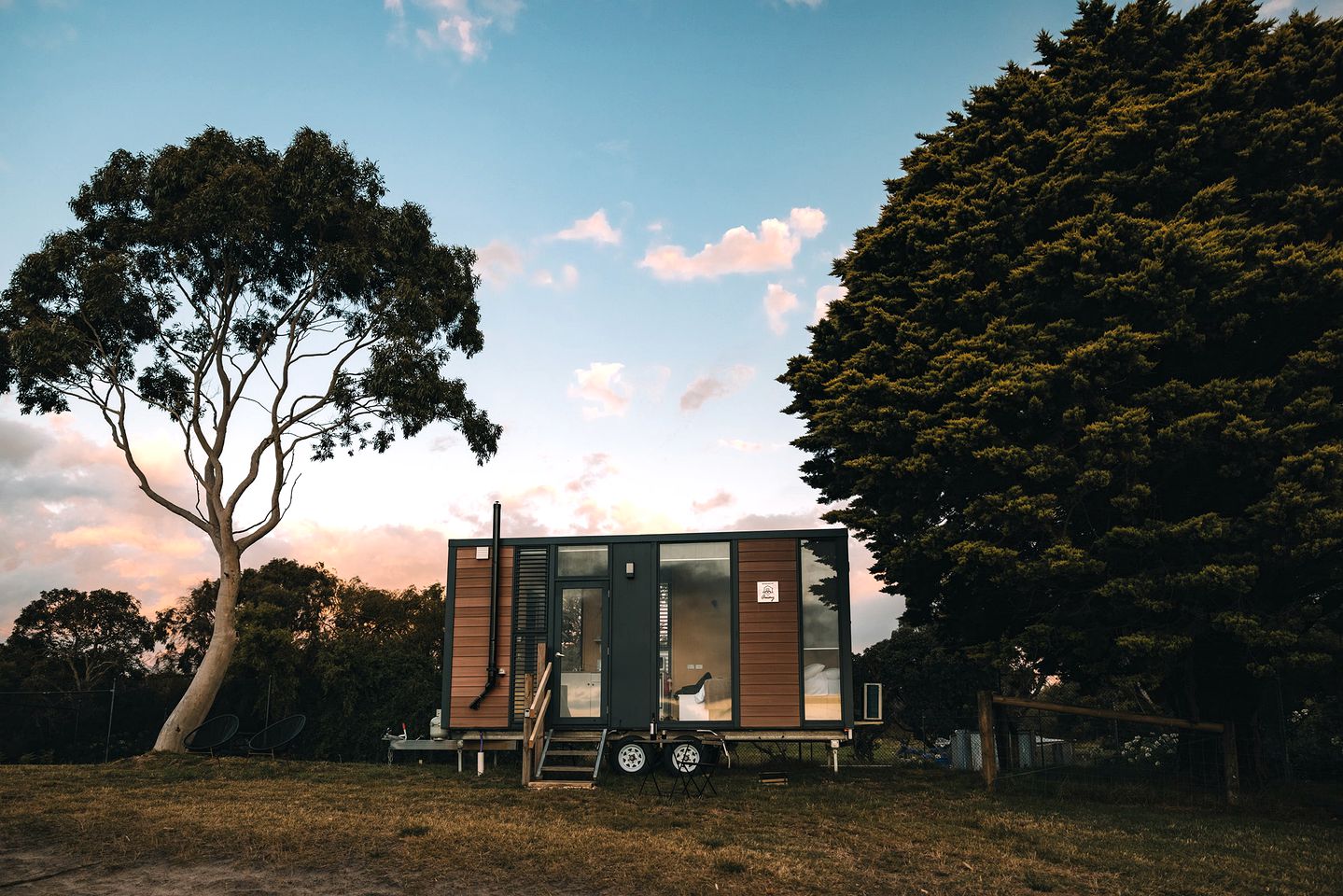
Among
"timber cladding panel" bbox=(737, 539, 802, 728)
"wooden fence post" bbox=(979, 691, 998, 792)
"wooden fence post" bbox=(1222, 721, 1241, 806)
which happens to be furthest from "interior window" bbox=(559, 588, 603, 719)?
"wooden fence post" bbox=(1222, 721, 1241, 806)

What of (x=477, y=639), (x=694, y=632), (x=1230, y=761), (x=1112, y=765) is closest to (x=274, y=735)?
(x=477, y=639)

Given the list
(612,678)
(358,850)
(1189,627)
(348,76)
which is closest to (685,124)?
(348,76)

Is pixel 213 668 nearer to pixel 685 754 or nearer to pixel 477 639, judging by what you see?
pixel 477 639

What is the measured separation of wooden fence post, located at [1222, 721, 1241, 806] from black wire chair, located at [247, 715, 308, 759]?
14085 mm

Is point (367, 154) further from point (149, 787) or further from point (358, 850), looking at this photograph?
point (358, 850)

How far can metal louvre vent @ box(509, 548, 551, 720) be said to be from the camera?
1418 centimetres

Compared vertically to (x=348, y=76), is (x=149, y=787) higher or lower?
lower

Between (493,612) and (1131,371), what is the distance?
9696 mm

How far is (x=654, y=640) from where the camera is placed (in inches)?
547

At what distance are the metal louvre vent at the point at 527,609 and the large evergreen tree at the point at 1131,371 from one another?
15.5 ft

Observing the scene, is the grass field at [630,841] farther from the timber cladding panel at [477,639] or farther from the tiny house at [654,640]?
the timber cladding panel at [477,639]

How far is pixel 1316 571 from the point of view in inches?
434

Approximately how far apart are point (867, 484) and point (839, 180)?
17.6 feet

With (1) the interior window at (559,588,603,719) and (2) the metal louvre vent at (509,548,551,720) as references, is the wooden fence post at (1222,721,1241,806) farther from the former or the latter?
(2) the metal louvre vent at (509,548,551,720)
